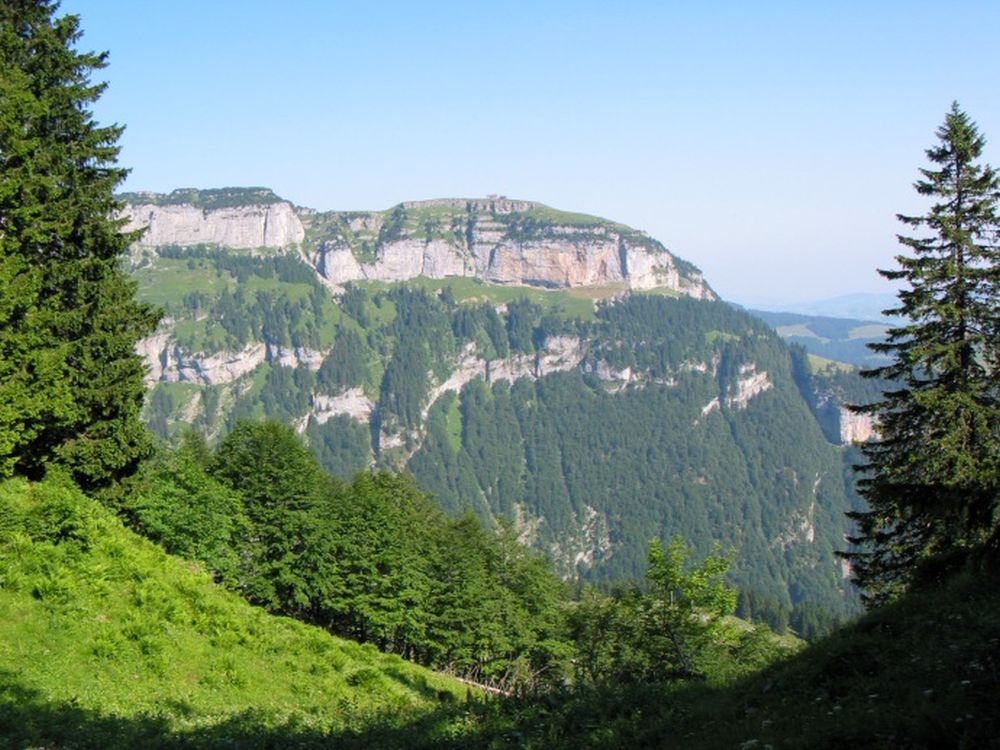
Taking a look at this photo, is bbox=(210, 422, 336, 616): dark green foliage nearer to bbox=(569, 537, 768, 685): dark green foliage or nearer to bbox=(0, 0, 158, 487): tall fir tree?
bbox=(0, 0, 158, 487): tall fir tree

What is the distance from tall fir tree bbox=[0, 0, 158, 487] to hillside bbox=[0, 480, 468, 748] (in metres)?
2.32

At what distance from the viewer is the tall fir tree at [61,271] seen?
73.3 feet

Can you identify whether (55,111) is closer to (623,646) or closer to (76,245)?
(76,245)

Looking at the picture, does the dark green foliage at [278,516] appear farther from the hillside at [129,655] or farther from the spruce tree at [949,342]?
the spruce tree at [949,342]

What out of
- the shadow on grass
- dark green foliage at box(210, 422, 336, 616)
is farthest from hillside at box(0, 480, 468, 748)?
dark green foliage at box(210, 422, 336, 616)

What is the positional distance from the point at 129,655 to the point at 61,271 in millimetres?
13721

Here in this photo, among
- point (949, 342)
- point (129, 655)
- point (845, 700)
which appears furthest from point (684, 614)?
point (129, 655)

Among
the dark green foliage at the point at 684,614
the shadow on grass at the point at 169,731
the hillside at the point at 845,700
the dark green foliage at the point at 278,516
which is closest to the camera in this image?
the hillside at the point at 845,700

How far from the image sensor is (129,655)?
17.6 metres

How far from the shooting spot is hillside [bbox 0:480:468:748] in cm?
1430

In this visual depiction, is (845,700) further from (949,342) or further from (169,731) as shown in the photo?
(949,342)

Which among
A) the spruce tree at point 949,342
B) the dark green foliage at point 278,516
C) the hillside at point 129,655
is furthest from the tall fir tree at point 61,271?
the spruce tree at point 949,342

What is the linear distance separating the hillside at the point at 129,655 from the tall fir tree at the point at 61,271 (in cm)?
232

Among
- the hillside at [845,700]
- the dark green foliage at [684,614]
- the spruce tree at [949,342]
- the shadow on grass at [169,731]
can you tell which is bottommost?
the dark green foliage at [684,614]
